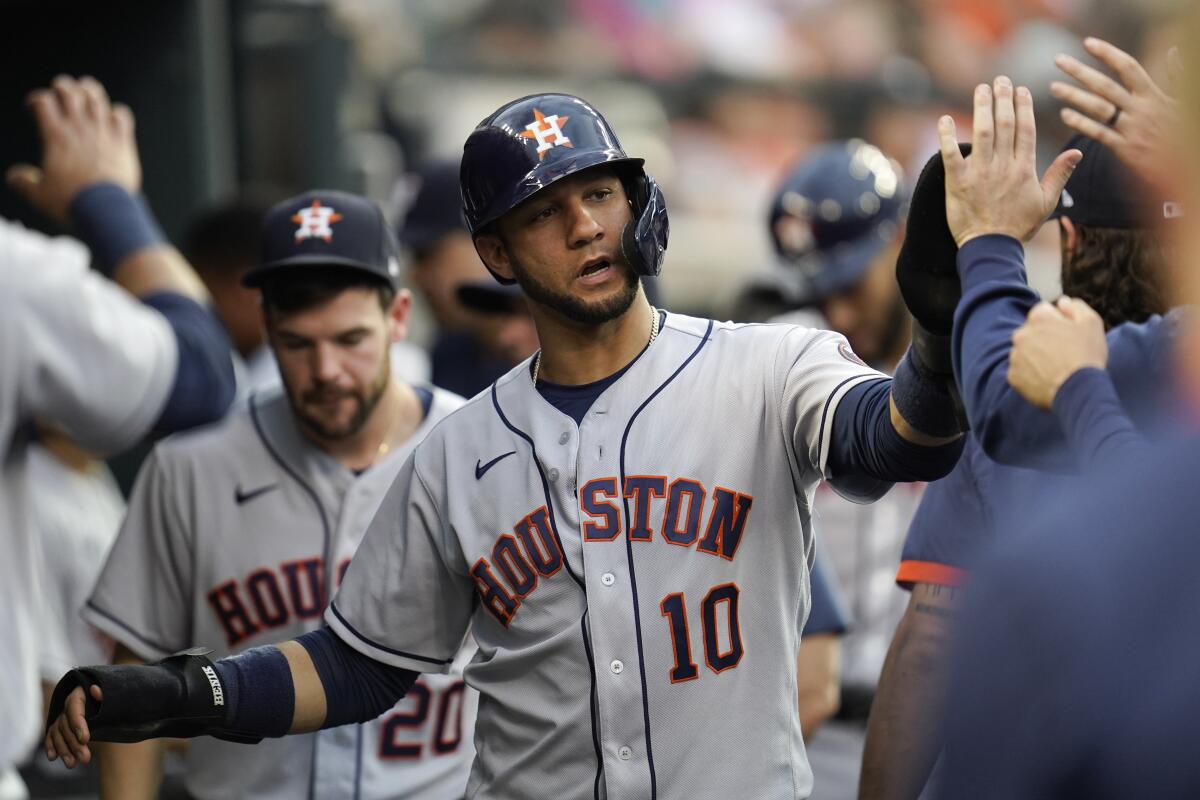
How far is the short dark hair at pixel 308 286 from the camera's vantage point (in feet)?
11.4

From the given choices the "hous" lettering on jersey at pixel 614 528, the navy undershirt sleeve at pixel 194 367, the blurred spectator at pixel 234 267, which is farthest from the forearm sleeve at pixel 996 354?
the blurred spectator at pixel 234 267

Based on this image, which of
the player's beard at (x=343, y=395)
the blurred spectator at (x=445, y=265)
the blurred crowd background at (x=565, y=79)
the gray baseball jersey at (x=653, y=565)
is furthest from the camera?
the blurred crowd background at (x=565, y=79)

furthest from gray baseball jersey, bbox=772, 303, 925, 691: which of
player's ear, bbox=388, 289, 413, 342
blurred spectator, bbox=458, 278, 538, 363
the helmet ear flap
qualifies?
the helmet ear flap

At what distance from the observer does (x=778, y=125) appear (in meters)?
15.4

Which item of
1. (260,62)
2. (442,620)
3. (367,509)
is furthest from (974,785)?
(260,62)

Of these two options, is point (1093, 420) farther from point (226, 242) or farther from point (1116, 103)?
point (226, 242)

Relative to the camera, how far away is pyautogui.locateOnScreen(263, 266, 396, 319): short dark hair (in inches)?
137

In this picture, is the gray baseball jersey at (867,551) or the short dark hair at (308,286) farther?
the gray baseball jersey at (867,551)

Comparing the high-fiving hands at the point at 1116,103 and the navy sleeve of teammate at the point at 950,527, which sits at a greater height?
the high-fiving hands at the point at 1116,103

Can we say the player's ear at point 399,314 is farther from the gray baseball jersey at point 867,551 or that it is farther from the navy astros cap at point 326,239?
the gray baseball jersey at point 867,551

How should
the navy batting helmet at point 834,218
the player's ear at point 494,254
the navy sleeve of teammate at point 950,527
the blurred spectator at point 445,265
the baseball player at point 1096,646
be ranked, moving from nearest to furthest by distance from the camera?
the baseball player at point 1096,646 < the player's ear at point 494,254 < the navy sleeve of teammate at point 950,527 < the blurred spectator at point 445,265 < the navy batting helmet at point 834,218

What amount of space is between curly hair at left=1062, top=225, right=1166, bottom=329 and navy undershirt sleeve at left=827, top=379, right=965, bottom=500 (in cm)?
59

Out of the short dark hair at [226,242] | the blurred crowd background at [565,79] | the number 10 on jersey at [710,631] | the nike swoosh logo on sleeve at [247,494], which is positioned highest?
the blurred crowd background at [565,79]

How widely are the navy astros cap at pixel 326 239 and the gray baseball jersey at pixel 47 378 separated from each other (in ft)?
2.95
